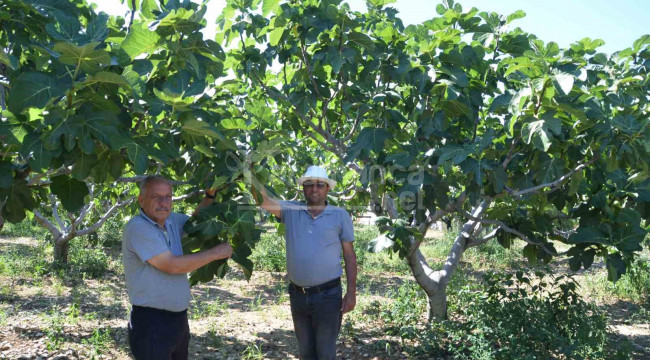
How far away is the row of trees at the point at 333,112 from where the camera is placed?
186cm

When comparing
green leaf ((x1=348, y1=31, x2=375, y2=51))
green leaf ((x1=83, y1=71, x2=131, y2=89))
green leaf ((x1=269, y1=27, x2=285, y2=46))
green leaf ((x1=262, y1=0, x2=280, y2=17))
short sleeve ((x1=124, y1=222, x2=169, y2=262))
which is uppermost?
green leaf ((x1=262, y1=0, x2=280, y2=17))

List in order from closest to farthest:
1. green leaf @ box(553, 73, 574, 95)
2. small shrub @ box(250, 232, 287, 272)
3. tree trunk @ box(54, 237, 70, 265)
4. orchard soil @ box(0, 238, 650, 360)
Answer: green leaf @ box(553, 73, 574, 95) → orchard soil @ box(0, 238, 650, 360) → tree trunk @ box(54, 237, 70, 265) → small shrub @ box(250, 232, 287, 272)

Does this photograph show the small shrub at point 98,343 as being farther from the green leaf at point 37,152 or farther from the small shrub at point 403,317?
the green leaf at point 37,152

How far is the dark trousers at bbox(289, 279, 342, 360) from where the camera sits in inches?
113

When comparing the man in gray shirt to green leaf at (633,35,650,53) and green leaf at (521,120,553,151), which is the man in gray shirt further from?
green leaf at (633,35,650,53)

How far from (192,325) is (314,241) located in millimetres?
3081

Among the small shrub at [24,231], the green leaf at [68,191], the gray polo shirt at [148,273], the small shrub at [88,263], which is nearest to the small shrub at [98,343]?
the gray polo shirt at [148,273]

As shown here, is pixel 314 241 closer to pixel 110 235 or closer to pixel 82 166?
pixel 82 166

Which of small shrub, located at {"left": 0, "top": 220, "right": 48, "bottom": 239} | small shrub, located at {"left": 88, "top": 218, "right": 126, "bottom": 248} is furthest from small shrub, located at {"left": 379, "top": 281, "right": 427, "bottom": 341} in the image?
small shrub, located at {"left": 0, "top": 220, "right": 48, "bottom": 239}

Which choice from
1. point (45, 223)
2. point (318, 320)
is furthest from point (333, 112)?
point (45, 223)

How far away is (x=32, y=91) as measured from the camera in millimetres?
1629

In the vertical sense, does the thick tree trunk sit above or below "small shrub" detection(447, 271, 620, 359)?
above

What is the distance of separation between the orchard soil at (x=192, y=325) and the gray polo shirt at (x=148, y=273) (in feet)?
6.86

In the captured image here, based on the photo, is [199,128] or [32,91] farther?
[199,128]
